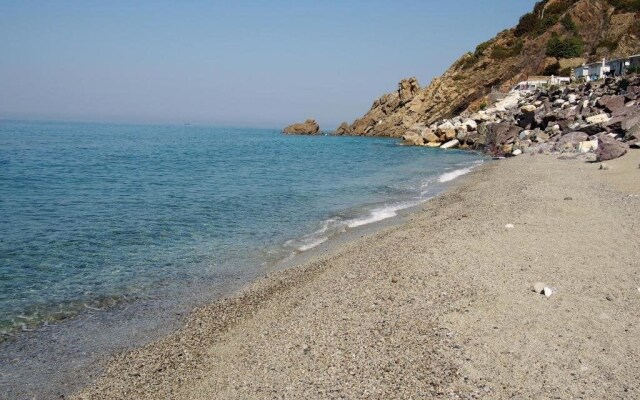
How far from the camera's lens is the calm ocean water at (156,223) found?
11148 millimetres

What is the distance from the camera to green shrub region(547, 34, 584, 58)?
73.1 m

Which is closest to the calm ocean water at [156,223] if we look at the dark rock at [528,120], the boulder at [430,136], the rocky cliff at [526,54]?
the dark rock at [528,120]

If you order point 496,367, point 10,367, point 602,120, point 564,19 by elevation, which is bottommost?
point 10,367

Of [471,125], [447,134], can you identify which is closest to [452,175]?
[471,125]

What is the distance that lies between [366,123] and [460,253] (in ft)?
316

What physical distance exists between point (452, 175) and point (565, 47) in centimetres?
5706

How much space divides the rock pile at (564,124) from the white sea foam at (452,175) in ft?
16.3

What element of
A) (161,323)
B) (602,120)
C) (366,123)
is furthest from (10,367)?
(366,123)

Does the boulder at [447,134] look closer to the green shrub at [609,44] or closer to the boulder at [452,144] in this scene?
the boulder at [452,144]

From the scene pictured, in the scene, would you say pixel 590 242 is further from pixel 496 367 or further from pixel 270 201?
pixel 270 201

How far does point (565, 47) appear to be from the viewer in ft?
241

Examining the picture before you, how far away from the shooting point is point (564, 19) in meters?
80.6

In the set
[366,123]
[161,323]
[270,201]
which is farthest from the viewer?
[366,123]

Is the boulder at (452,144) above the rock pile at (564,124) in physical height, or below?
below
